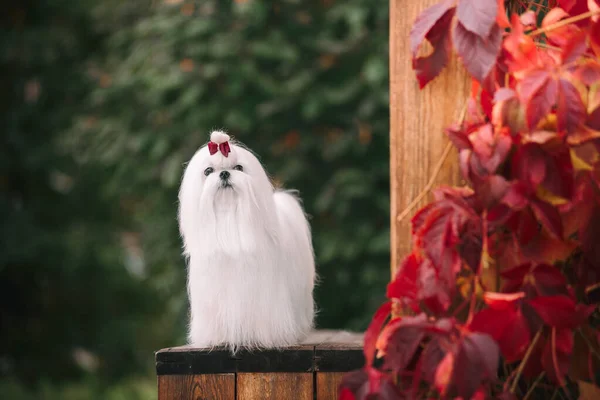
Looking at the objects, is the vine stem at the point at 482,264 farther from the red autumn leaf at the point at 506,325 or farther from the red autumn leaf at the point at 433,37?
the red autumn leaf at the point at 433,37

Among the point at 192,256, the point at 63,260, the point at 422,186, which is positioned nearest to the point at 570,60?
the point at 422,186

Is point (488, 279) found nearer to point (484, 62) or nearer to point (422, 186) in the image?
point (422, 186)

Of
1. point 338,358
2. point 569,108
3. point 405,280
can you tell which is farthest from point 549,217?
point 338,358

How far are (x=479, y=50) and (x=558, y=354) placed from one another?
0.65 metres

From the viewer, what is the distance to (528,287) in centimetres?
146

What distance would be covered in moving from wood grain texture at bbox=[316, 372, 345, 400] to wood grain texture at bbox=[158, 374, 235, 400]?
27 cm

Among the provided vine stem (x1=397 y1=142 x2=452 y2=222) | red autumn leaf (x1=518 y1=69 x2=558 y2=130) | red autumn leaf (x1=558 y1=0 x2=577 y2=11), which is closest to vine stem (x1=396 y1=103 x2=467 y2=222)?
vine stem (x1=397 y1=142 x2=452 y2=222)

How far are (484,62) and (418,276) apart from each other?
463mm

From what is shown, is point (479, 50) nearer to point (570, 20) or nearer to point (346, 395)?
point (570, 20)

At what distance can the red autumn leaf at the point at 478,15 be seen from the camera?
144cm

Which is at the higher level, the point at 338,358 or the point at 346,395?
the point at 346,395

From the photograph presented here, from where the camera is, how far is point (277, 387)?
225 centimetres

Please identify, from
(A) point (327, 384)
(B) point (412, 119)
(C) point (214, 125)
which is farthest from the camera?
(C) point (214, 125)

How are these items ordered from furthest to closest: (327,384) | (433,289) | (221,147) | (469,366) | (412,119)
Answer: (221,147), (327,384), (412,119), (433,289), (469,366)
